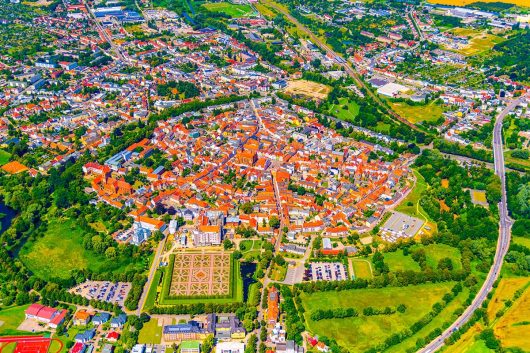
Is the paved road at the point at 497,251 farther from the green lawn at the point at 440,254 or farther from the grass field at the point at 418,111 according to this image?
the grass field at the point at 418,111

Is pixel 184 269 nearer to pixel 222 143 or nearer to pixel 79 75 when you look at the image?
pixel 222 143

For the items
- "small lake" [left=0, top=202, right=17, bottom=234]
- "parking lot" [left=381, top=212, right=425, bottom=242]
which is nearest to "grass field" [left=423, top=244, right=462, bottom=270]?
"parking lot" [left=381, top=212, right=425, bottom=242]

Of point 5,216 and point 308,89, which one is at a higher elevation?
point 308,89

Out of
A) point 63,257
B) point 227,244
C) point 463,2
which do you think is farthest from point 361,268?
point 463,2

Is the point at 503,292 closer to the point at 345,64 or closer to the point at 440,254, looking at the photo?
the point at 440,254

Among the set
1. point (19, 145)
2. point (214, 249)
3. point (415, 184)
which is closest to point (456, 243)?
point (415, 184)

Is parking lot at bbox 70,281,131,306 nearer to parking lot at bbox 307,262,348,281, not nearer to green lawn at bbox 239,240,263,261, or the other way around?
green lawn at bbox 239,240,263,261
